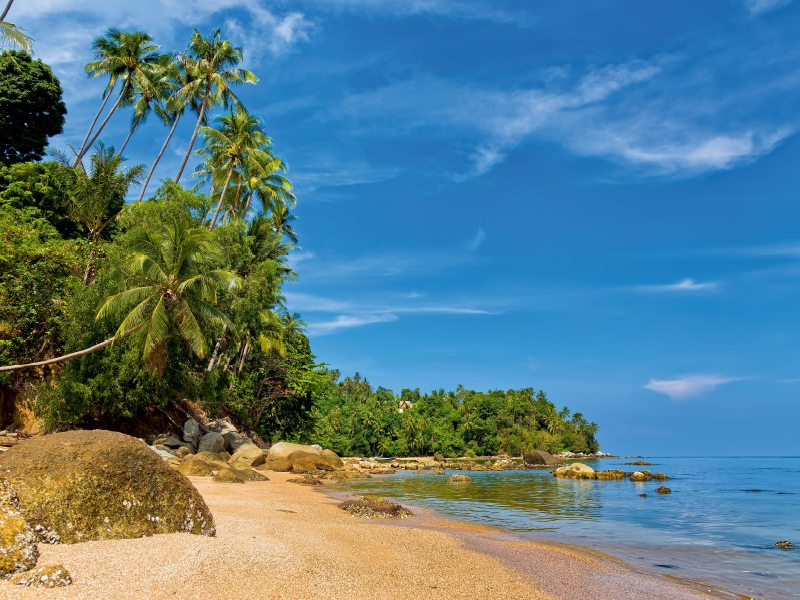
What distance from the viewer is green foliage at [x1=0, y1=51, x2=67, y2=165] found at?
33344mm

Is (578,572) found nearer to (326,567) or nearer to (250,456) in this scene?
(326,567)

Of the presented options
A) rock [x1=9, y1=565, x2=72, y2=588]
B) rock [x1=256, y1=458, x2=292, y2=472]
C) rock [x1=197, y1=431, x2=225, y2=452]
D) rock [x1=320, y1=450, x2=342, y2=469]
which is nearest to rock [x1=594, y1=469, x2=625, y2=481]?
rock [x1=320, y1=450, x2=342, y2=469]

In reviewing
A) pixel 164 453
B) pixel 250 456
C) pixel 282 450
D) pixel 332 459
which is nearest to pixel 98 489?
pixel 164 453

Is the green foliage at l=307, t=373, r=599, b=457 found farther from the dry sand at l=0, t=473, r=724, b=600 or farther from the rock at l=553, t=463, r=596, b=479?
the dry sand at l=0, t=473, r=724, b=600

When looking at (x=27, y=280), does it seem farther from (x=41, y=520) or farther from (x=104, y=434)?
(x=41, y=520)

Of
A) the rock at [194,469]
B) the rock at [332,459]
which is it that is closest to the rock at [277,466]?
the rock at [332,459]

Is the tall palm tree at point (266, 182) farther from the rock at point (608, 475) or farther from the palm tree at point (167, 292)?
the rock at point (608, 475)

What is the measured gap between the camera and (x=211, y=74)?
33.9 meters

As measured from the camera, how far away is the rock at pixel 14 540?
4512 mm

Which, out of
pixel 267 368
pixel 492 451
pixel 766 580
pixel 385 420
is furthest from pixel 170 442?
pixel 492 451

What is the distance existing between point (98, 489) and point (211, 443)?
2159cm

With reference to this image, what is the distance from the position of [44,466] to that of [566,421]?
10865 centimetres

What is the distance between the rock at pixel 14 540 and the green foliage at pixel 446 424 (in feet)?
197

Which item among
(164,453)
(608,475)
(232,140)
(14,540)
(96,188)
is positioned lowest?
(164,453)
